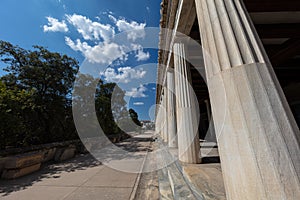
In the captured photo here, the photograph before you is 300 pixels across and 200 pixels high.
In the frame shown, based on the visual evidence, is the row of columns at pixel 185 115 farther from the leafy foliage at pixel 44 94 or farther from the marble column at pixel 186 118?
the leafy foliage at pixel 44 94

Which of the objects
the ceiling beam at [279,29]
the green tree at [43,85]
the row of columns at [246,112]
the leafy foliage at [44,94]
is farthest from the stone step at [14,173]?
the ceiling beam at [279,29]

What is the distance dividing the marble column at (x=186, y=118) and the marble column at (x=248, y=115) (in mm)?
1459

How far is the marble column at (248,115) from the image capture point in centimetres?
81

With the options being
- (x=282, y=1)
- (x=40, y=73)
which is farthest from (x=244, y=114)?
(x=40, y=73)

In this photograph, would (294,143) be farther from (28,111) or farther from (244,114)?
(28,111)

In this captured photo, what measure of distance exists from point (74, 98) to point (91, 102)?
1282 mm

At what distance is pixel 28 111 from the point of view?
6930 mm

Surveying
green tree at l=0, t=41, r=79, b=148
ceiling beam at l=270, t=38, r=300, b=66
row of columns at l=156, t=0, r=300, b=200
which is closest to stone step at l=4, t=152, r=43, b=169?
green tree at l=0, t=41, r=79, b=148

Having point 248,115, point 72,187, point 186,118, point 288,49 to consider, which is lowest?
point 72,187

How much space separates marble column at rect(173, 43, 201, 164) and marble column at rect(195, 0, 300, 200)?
1.46 meters

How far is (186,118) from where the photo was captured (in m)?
2.77

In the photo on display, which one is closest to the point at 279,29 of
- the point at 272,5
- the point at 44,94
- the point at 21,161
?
the point at 272,5

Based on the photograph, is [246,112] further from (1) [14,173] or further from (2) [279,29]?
(1) [14,173]

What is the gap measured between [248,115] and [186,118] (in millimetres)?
1839
